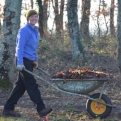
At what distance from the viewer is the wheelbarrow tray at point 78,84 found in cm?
745

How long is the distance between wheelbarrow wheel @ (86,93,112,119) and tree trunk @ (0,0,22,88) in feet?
11.8

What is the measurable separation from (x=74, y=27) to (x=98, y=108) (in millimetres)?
8023

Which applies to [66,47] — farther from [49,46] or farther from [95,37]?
[95,37]

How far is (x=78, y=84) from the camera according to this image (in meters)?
7.48

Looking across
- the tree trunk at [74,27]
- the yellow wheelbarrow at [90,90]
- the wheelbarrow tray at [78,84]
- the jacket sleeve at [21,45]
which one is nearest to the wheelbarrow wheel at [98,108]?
the yellow wheelbarrow at [90,90]

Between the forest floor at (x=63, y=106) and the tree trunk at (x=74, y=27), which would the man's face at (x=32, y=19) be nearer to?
the forest floor at (x=63, y=106)

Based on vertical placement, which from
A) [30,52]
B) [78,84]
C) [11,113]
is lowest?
[11,113]

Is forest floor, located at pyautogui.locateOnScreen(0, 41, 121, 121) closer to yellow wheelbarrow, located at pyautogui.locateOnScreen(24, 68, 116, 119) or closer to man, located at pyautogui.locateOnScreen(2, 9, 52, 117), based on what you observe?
yellow wheelbarrow, located at pyautogui.locateOnScreen(24, 68, 116, 119)

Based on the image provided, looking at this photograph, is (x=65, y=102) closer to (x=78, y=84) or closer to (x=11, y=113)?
(x=11, y=113)

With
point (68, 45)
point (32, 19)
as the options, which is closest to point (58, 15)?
point (68, 45)

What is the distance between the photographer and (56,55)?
16734mm

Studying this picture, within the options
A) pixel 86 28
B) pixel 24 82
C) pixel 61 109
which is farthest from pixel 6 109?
pixel 86 28

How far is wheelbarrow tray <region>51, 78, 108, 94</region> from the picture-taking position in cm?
745

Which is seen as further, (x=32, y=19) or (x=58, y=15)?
(x=58, y=15)
